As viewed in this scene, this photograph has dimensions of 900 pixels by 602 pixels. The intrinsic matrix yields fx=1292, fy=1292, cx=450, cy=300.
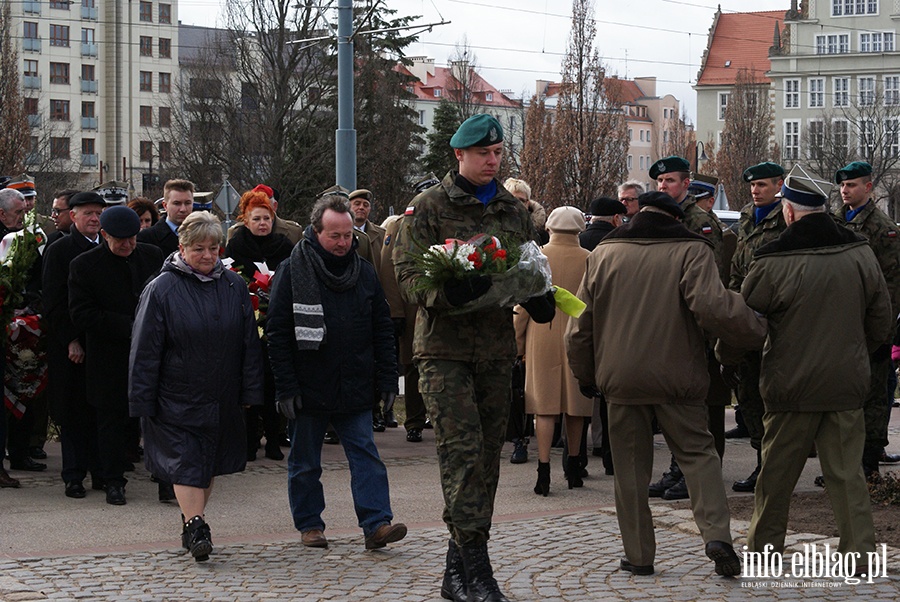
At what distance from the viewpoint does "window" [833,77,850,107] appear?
90062 mm

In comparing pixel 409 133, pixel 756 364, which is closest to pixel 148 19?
pixel 409 133

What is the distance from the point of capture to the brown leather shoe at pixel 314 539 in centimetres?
769

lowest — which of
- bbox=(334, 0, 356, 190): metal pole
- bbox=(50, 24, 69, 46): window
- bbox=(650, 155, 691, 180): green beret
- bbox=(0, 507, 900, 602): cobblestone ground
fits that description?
bbox=(0, 507, 900, 602): cobblestone ground

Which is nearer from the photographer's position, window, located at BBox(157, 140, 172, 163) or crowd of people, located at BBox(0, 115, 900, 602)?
crowd of people, located at BBox(0, 115, 900, 602)

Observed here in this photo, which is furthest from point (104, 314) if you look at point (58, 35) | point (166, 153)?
point (58, 35)

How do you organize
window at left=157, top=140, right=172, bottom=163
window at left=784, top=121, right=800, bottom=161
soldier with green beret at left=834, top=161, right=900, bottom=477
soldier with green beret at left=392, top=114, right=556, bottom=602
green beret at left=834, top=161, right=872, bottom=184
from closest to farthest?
1. soldier with green beret at left=392, top=114, right=556, bottom=602
2. soldier with green beret at left=834, top=161, right=900, bottom=477
3. green beret at left=834, top=161, right=872, bottom=184
4. window at left=157, top=140, right=172, bottom=163
5. window at left=784, top=121, right=800, bottom=161

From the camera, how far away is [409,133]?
5388cm

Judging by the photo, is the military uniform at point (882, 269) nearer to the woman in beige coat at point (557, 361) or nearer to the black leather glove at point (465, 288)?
the woman in beige coat at point (557, 361)

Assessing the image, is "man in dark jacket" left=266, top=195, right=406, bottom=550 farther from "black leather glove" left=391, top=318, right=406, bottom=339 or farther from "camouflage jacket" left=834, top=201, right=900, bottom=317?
"black leather glove" left=391, top=318, right=406, bottom=339

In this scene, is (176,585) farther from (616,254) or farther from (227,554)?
(616,254)

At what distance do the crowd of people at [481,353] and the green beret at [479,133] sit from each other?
0.05 feet

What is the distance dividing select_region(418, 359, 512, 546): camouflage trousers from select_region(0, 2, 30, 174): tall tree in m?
37.8

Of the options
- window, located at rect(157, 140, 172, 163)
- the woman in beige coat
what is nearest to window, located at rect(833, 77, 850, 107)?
window, located at rect(157, 140, 172, 163)

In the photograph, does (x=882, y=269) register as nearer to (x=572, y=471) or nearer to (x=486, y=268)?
(x=572, y=471)
